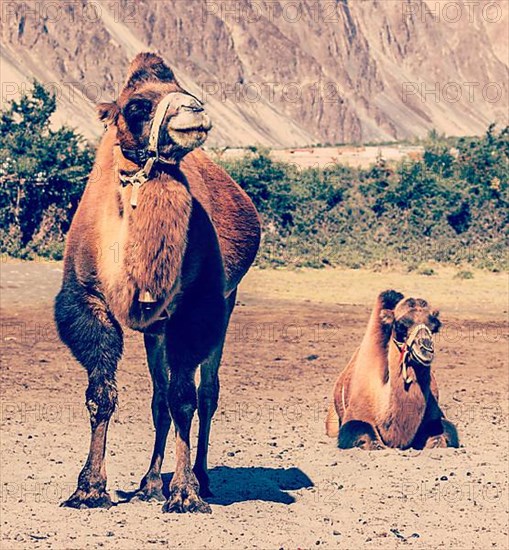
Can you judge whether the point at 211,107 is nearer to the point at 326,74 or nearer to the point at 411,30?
the point at 326,74

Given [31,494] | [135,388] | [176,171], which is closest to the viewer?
[176,171]

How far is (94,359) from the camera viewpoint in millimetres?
6680

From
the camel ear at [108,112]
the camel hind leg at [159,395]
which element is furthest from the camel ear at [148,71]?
the camel hind leg at [159,395]

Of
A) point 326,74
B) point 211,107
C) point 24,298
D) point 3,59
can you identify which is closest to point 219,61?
point 211,107

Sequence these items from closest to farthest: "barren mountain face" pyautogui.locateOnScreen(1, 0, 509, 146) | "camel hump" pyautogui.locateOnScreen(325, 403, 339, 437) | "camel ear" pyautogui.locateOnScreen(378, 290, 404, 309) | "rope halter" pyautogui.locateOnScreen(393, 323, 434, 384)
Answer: "rope halter" pyautogui.locateOnScreen(393, 323, 434, 384) → "camel ear" pyautogui.locateOnScreen(378, 290, 404, 309) → "camel hump" pyautogui.locateOnScreen(325, 403, 339, 437) → "barren mountain face" pyautogui.locateOnScreen(1, 0, 509, 146)

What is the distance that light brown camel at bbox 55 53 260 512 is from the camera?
20.1 ft

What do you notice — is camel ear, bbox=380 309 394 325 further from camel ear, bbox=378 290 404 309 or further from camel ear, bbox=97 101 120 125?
camel ear, bbox=97 101 120 125

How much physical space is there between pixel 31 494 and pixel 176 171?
7.42 ft

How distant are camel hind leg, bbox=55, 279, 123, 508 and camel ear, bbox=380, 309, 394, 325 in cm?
313

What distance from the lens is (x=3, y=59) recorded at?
251ft

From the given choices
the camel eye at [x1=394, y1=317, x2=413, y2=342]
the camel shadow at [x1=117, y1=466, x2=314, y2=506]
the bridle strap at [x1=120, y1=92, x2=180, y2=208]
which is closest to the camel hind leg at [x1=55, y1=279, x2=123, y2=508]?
the camel shadow at [x1=117, y1=466, x2=314, y2=506]

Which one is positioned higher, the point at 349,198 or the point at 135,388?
the point at 349,198

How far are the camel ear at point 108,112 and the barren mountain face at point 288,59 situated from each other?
6141cm

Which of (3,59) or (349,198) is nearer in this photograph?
(349,198)
